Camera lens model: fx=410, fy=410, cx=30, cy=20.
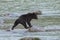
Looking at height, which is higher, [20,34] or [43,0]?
[20,34]

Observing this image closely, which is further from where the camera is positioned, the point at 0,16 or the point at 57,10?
the point at 57,10

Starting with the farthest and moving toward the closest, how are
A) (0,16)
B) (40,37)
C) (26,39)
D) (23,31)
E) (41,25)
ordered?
(0,16) < (41,25) < (23,31) < (40,37) < (26,39)

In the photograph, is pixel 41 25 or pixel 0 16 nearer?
pixel 41 25

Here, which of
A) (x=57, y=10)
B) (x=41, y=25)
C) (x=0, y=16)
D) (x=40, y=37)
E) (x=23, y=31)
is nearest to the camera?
(x=40, y=37)

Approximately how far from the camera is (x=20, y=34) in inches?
445

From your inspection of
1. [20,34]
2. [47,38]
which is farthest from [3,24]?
[47,38]

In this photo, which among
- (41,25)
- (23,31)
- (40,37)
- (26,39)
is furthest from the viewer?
(41,25)

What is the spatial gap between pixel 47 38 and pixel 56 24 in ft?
7.80

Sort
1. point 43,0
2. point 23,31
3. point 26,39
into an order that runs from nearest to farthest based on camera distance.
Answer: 1. point 26,39
2. point 23,31
3. point 43,0

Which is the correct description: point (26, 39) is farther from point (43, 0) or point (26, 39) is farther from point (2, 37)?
point (43, 0)

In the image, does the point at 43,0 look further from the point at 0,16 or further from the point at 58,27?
the point at 58,27

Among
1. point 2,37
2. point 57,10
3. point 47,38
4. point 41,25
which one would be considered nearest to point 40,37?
point 47,38

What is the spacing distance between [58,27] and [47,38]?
1762 mm

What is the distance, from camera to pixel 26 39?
10141mm
